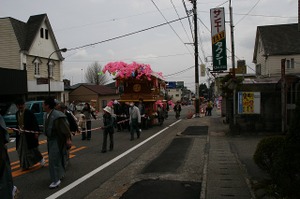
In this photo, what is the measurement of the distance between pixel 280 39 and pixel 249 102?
23.2 m

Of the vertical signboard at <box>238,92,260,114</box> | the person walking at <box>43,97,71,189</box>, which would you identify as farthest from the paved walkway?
the vertical signboard at <box>238,92,260,114</box>

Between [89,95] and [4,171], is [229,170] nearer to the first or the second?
[4,171]

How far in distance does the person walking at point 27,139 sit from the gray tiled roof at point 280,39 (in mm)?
29087

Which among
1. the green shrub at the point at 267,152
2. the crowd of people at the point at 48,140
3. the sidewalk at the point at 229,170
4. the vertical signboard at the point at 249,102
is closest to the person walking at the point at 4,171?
the crowd of people at the point at 48,140

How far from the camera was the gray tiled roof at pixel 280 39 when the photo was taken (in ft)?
110

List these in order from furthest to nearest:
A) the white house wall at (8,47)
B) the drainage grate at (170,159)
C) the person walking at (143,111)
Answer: the white house wall at (8,47)
the person walking at (143,111)
the drainage grate at (170,159)

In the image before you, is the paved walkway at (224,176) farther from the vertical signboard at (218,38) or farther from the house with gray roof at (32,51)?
the house with gray roof at (32,51)

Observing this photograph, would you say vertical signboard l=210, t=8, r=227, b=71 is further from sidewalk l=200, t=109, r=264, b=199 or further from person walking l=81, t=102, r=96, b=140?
sidewalk l=200, t=109, r=264, b=199

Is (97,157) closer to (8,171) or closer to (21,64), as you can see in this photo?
(8,171)

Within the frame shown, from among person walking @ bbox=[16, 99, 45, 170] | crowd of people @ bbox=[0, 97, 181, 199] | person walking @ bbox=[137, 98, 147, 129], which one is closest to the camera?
crowd of people @ bbox=[0, 97, 181, 199]

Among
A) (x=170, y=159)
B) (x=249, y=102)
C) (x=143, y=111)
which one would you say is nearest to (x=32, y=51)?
(x=143, y=111)

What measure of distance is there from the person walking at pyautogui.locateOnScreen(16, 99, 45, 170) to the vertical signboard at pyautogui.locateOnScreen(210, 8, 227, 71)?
16572 millimetres

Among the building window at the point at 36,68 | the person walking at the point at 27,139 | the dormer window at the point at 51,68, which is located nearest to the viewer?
the person walking at the point at 27,139

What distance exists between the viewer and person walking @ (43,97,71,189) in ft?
23.7
